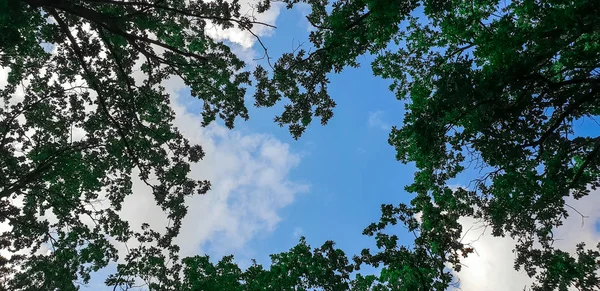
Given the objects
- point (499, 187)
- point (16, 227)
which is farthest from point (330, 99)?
point (16, 227)

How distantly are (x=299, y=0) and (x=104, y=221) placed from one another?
41.4 feet

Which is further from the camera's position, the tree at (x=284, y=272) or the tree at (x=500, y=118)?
the tree at (x=284, y=272)

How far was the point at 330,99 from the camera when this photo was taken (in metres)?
15.0

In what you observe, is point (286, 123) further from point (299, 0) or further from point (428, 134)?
point (428, 134)

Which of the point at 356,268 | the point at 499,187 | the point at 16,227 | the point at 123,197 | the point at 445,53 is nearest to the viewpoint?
the point at 499,187

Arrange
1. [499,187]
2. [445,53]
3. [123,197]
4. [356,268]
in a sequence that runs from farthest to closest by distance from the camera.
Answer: [123,197], [356,268], [445,53], [499,187]

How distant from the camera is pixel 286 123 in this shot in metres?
13.9

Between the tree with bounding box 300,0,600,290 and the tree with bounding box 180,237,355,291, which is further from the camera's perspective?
the tree with bounding box 180,237,355,291

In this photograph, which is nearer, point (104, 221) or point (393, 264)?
point (393, 264)

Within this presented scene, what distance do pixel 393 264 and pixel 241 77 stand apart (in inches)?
368

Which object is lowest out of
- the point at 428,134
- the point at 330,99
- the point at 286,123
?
the point at 428,134

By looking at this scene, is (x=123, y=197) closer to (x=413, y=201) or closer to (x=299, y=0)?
(x=299, y=0)

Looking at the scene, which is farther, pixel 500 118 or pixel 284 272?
pixel 284 272

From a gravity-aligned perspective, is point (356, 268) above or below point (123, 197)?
below
